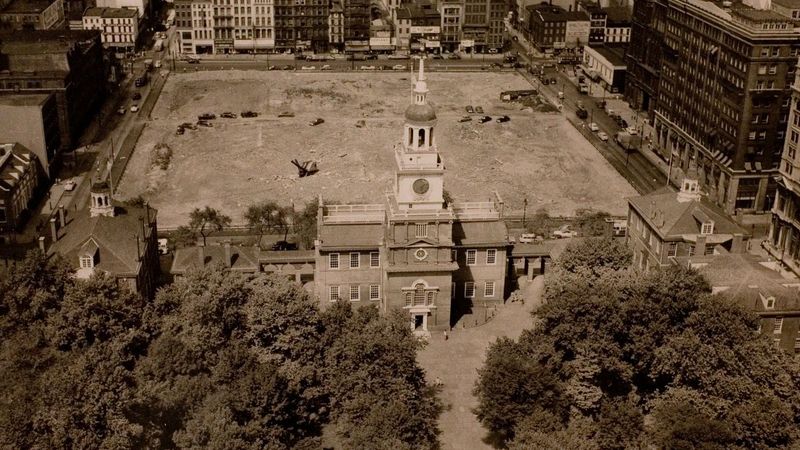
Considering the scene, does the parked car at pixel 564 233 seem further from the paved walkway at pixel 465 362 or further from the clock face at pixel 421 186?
the clock face at pixel 421 186

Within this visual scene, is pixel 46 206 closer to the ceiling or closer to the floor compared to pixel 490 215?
closer to the floor

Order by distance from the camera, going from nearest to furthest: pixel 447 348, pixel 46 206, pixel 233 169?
pixel 447 348
pixel 46 206
pixel 233 169

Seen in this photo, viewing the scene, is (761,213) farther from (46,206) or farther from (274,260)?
(46,206)

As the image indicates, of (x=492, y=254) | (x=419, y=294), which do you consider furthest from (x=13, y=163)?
(x=492, y=254)

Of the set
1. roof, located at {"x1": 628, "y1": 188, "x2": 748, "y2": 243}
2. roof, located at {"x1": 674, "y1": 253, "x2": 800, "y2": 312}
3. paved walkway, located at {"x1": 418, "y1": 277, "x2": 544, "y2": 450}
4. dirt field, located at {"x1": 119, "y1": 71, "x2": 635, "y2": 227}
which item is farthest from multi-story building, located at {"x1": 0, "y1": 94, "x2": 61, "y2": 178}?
roof, located at {"x1": 674, "y1": 253, "x2": 800, "y2": 312}

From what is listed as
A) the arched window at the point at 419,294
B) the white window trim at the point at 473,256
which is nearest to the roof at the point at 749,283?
the white window trim at the point at 473,256

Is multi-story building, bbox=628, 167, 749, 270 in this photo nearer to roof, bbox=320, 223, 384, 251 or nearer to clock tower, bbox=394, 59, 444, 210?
clock tower, bbox=394, 59, 444, 210

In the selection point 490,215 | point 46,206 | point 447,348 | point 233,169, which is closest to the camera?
point 447,348

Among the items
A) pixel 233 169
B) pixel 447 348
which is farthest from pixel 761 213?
pixel 233 169
